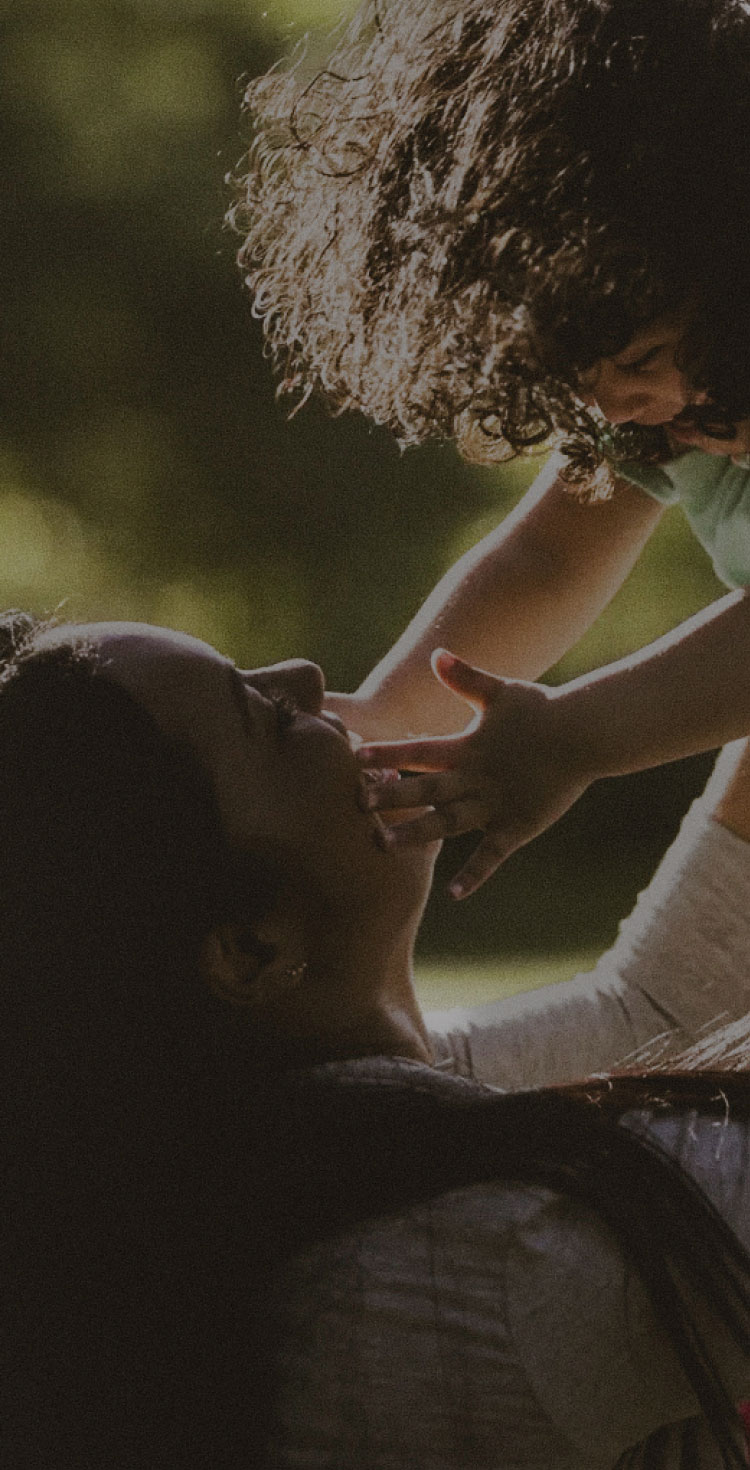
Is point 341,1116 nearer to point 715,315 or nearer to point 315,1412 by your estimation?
point 315,1412

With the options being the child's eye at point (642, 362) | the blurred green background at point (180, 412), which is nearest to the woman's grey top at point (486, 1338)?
the child's eye at point (642, 362)

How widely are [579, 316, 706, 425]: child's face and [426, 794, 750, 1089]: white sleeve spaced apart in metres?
0.50

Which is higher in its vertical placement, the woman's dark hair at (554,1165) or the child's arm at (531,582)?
the child's arm at (531,582)

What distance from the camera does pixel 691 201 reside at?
3.99 ft

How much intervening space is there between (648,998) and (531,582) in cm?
43

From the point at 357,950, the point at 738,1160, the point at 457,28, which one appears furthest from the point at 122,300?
the point at 738,1160

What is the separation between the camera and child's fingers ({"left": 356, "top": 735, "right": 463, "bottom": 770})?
1.25 metres

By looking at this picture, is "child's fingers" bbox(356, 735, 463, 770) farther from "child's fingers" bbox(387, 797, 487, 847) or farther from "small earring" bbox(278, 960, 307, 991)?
"small earring" bbox(278, 960, 307, 991)

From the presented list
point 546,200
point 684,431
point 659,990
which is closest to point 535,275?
point 546,200

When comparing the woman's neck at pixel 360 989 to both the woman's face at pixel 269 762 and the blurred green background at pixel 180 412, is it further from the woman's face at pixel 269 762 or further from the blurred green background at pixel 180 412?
the blurred green background at pixel 180 412

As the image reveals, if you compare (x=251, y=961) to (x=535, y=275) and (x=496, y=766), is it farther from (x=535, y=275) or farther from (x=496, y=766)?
(x=535, y=275)

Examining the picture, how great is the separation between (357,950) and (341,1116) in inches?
6.2

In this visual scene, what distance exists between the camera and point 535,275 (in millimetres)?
1212

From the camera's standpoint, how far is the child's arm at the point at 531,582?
171 cm
